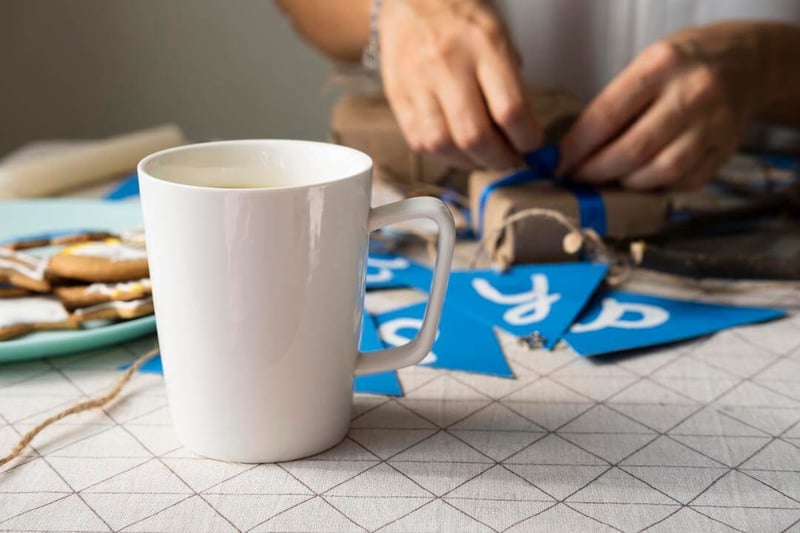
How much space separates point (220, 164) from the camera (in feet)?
1.36

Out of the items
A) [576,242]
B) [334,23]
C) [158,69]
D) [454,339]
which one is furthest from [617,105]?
[158,69]

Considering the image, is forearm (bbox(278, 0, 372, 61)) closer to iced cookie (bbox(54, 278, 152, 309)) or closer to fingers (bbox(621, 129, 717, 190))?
fingers (bbox(621, 129, 717, 190))

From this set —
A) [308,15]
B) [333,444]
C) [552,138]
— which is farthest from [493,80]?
[308,15]

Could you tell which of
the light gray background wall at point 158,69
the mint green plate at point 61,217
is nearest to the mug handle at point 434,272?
the mint green plate at point 61,217

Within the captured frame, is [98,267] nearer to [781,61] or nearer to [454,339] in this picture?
[454,339]

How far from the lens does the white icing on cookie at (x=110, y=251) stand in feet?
1.81

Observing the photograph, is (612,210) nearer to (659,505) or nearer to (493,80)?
(493,80)

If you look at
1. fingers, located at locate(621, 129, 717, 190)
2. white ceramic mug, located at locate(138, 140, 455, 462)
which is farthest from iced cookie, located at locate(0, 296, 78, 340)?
fingers, located at locate(621, 129, 717, 190)

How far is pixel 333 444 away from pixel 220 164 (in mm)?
150

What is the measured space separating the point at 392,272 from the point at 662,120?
10.3 inches

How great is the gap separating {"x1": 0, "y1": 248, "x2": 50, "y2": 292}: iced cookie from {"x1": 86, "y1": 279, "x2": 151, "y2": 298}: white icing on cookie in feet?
0.12

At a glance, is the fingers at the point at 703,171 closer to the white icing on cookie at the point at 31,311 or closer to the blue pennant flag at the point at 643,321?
the blue pennant flag at the point at 643,321

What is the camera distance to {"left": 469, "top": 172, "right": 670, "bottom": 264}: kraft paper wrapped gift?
0.63 metres

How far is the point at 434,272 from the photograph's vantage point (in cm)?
40
